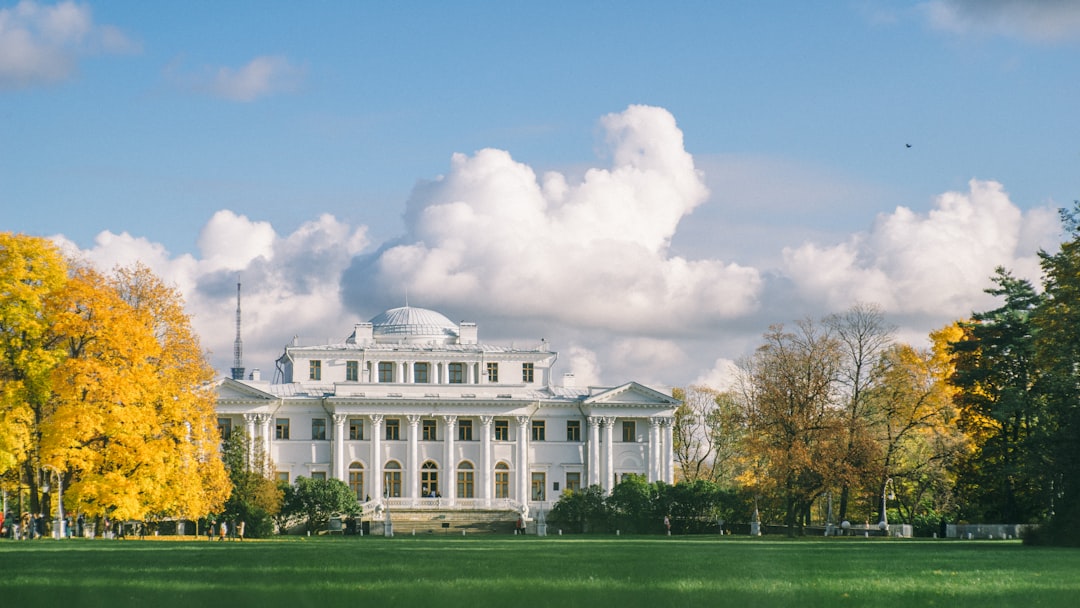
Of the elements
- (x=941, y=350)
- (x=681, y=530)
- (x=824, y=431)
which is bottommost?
(x=681, y=530)

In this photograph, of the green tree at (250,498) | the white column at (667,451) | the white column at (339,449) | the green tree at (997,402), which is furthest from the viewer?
the white column at (667,451)

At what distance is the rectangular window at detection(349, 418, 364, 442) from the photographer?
3492 inches

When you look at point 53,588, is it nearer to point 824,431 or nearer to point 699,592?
point 699,592

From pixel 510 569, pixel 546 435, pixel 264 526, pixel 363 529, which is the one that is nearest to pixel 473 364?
pixel 546 435

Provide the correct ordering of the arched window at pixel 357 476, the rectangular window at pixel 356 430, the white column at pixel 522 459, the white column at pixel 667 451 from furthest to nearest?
1. the white column at pixel 667 451
2. the white column at pixel 522 459
3. the rectangular window at pixel 356 430
4. the arched window at pixel 357 476

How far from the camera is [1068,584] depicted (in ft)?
65.2

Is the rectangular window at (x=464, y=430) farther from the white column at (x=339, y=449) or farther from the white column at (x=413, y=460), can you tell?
the white column at (x=339, y=449)

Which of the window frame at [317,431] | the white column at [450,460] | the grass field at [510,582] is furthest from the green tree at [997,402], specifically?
the window frame at [317,431]

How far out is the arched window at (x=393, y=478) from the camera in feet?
290

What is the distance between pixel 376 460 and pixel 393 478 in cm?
207

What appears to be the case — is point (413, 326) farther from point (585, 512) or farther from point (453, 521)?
point (585, 512)

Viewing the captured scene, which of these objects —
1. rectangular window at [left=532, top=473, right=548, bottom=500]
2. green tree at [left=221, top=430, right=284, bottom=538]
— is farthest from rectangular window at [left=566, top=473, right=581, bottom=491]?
green tree at [left=221, top=430, right=284, bottom=538]

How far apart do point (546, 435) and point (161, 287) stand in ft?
145

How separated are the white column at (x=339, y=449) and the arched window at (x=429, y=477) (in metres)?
5.35
